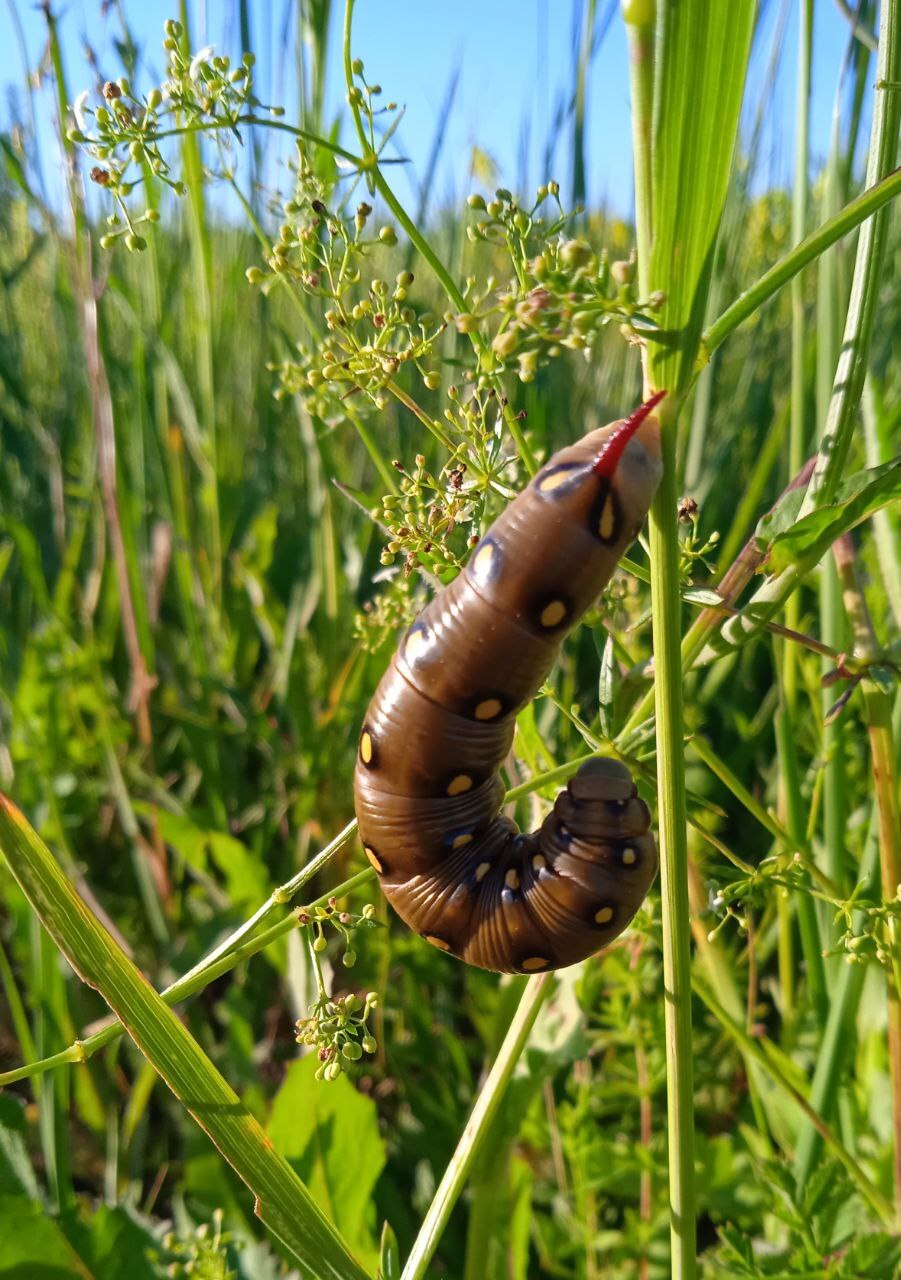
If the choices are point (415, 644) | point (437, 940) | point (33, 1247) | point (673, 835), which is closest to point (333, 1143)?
point (33, 1247)

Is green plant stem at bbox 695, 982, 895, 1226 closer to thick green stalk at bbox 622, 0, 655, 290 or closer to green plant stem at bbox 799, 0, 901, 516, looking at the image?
green plant stem at bbox 799, 0, 901, 516

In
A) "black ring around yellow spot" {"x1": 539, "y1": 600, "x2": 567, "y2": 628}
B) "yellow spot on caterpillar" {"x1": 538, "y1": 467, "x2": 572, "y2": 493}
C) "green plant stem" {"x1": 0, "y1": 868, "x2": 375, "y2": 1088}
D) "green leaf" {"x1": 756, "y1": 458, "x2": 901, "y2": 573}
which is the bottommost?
"green plant stem" {"x1": 0, "y1": 868, "x2": 375, "y2": 1088}

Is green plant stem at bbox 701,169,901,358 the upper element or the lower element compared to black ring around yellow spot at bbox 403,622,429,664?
upper

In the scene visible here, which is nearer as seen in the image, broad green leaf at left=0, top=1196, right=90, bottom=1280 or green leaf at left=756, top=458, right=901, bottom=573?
green leaf at left=756, top=458, right=901, bottom=573

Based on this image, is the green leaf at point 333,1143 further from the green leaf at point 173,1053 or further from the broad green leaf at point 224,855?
the green leaf at point 173,1053

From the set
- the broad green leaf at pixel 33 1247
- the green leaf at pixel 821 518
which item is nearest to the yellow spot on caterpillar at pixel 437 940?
the green leaf at pixel 821 518

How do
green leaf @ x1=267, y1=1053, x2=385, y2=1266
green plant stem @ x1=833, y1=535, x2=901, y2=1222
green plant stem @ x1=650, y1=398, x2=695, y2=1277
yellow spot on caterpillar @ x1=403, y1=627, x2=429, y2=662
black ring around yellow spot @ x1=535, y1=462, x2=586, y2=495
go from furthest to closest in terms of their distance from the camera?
green leaf @ x1=267, y1=1053, x2=385, y2=1266
green plant stem @ x1=833, y1=535, x2=901, y2=1222
yellow spot on caterpillar @ x1=403, y1=627, x2=429, y2=662
black ring around yellow spot @ x1=535, y1=462, x2=586, y2=495
green plant stem @ x1=650, y1=398, x2=695, y2=1277

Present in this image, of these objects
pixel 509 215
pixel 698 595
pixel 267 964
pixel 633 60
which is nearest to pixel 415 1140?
pixel 267 964

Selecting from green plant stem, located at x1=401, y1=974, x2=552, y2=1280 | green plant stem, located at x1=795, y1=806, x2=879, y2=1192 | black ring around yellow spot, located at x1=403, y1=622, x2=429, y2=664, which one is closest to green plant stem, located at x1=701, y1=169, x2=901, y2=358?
black ring around yellow spot, located at x1=403, y1=622, x2=429, y2=664

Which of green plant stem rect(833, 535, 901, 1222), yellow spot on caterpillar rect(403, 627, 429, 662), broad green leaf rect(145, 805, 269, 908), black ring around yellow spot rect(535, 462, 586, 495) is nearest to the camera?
black ring around yellow spot rect(535, 462, 586, 495)

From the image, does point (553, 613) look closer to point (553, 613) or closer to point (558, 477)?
point (553, 613)
